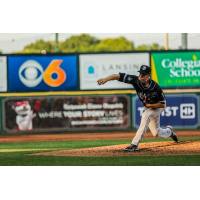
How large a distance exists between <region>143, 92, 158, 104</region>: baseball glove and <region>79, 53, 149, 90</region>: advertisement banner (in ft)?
23.6

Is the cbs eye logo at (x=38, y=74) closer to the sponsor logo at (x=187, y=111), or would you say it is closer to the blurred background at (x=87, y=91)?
the blurred background at (x=87, y=91)

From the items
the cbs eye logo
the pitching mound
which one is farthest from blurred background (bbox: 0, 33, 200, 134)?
the pitching mound

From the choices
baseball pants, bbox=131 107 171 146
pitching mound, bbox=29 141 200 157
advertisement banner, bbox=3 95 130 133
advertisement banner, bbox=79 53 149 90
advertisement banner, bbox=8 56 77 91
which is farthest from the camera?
advertisement banner, bbox=79 53 149 90

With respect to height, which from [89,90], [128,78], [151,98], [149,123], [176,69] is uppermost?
[176,69]

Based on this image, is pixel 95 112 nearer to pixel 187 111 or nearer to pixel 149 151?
pixel 187 111

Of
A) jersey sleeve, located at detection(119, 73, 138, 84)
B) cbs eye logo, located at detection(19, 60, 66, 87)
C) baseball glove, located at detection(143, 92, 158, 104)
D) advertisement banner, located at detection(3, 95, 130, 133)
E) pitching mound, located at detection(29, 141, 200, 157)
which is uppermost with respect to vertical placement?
cbs eye logo, located at detection(19, 60, 66, 87)

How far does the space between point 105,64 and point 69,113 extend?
2523 mm

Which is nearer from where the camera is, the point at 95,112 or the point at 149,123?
the point at 149,123

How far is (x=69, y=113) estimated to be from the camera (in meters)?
15.5

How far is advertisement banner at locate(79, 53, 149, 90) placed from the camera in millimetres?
15734

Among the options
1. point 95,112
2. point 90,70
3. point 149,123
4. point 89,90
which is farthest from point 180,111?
point 149,123

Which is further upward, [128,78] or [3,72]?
[3,72]

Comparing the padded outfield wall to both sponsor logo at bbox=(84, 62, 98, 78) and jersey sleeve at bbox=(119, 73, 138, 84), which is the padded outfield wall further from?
jersey sleeve at bbox=(119, 73, 138, 84)

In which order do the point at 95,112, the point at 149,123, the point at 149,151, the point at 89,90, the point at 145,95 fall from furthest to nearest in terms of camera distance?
the point at 89,90, the point at 95,112, the point at 149,123, the point at 149,151, the point at 145,95
